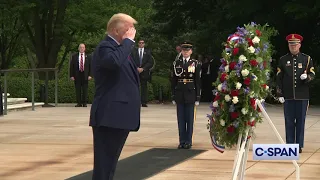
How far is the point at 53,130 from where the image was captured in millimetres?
15438

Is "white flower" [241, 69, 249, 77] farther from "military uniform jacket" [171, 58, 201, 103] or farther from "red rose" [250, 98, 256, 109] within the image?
"military uniform jacket" [171, 58, 201, 103]

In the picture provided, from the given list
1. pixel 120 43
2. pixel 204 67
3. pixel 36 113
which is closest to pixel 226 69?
pixel 120 43

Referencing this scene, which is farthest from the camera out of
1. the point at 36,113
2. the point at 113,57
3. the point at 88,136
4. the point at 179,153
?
the point at 36,113

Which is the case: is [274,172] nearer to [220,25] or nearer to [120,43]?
[120,43]

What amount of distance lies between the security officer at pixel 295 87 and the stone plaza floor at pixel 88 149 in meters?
0.46

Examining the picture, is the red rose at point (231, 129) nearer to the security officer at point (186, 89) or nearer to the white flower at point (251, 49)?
the white flower at point (251, 49)

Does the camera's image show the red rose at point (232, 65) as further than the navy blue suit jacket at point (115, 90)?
Yes

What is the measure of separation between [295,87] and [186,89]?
178 centimetres

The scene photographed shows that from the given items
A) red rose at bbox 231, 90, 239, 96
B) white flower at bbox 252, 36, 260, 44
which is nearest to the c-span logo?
red rose at bbox 231, 90, 239, 96

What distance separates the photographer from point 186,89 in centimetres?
1213

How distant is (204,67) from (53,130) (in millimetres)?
11071

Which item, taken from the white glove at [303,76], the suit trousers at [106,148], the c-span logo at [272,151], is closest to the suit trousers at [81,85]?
the white glove at [303,76]

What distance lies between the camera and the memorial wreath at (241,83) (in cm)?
760

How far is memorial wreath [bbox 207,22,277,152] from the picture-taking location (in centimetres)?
760
